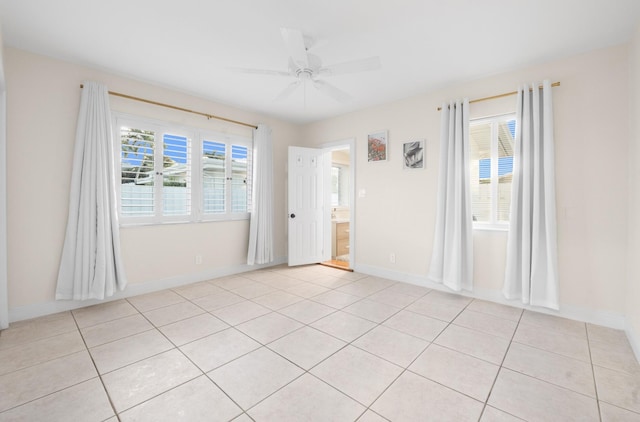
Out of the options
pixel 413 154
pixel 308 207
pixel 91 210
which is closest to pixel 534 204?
pixel 413 154

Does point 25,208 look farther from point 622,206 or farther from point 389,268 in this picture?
point 622,206

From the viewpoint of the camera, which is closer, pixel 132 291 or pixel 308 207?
pixel 132 291

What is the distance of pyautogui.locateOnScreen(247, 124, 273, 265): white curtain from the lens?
14.9ft

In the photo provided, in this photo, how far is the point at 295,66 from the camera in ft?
8.34

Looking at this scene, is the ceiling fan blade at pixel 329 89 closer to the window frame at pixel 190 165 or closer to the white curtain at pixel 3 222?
the window frame at pixel 190 165

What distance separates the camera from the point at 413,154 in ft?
12.9

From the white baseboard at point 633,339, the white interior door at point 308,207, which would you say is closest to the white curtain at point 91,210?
the white interior door at point 308,207

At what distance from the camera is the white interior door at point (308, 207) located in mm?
4887

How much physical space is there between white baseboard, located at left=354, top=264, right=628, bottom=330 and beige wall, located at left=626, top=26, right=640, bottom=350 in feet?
0.54

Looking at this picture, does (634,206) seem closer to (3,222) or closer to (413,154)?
(413,154)

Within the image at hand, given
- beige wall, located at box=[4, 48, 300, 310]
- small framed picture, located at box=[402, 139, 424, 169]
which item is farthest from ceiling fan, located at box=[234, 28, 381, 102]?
beige wall, located at box=[4, 48, 300, 310]

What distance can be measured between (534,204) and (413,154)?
5.10 ft

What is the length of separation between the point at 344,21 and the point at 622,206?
3025 mm

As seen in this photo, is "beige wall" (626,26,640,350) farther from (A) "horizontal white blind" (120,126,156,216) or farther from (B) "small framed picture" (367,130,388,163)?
(A) "horizontal white blind" (120,126,156,216)
